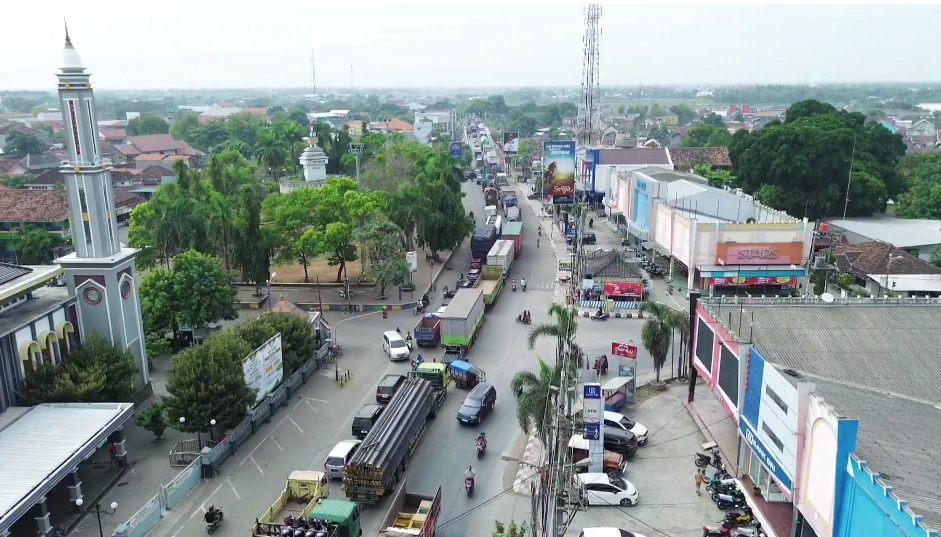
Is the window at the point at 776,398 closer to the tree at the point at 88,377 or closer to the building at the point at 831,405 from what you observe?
the building at the point at 831,405

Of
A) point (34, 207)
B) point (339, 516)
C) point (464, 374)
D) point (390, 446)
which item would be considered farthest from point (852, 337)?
point (34, 207)

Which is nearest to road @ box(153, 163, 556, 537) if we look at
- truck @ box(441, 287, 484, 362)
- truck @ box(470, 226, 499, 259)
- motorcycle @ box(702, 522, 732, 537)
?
truck @ box(441, 287, 484, 362)

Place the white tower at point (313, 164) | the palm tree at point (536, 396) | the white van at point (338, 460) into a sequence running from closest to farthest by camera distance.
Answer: the palm tree at point (536, 396) < the white van at point (338, 460) < the white tower at point (313, 164)

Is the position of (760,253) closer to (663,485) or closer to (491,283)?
(491,283)

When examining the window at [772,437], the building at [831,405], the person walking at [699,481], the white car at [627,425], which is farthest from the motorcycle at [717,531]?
the white car at [627,425]

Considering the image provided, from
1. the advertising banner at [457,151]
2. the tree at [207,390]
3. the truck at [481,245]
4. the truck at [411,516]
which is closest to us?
the truck at [411,516]

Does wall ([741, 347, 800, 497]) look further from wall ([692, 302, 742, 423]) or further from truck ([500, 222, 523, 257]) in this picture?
truck ([500, 222, 523, 257])

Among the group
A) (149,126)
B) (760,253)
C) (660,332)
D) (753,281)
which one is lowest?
(753,281)
